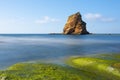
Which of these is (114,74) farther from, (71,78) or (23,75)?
(23,75)

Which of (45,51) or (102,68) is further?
(45,51)

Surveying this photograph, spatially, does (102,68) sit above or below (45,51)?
Answer: above

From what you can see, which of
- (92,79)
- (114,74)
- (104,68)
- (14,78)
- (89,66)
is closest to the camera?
(14,78)

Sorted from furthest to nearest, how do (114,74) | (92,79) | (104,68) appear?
(104,68), (114,74), (92,79)

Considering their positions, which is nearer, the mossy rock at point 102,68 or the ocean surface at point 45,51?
the mossy rock at point 102,68

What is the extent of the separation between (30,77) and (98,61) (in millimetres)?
17049

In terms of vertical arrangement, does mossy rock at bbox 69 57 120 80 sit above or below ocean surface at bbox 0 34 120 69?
above

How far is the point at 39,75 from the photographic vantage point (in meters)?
26.3

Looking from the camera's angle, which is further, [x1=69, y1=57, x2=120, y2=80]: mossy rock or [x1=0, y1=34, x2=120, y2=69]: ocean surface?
[x1=0, y1=34, x2=120, y2=69]: ocean surface

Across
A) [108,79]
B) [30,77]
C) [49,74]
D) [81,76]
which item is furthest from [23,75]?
[108,79]

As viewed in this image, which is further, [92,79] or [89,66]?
[89,66]

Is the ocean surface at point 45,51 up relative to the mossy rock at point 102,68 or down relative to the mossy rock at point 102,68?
down

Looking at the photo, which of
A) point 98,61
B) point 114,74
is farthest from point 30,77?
point 98,61

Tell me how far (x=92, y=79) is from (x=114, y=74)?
19.2ft
